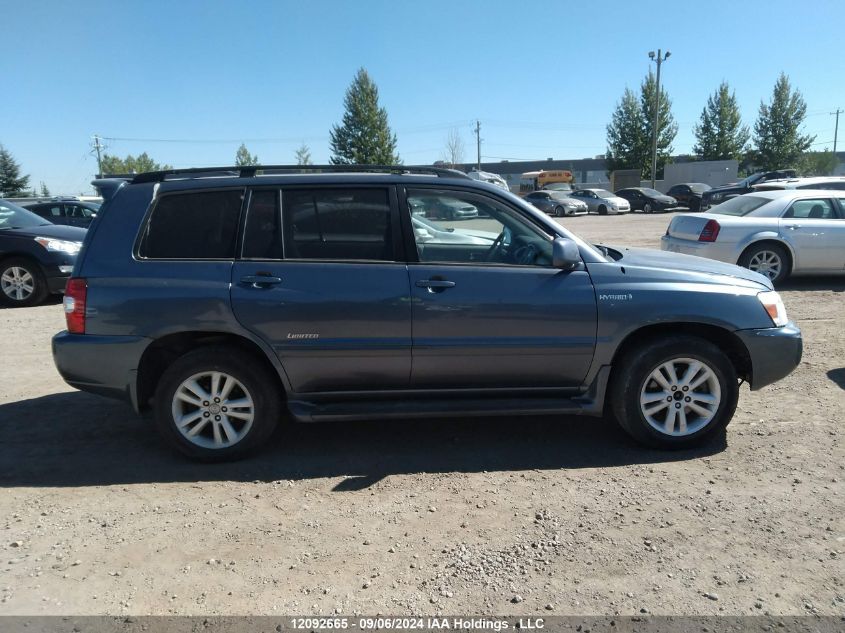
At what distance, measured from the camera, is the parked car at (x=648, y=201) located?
35.8 meters

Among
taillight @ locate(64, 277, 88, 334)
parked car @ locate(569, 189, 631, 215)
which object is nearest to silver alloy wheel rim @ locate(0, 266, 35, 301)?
taillight @ locate(64, 277, 88, 334)

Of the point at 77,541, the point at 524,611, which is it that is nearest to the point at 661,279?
the point at 524,611

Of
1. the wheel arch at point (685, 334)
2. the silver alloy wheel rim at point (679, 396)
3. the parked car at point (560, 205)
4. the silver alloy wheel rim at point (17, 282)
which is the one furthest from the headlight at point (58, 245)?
the parked car at point (560, 205)

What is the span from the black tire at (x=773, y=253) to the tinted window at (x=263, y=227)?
7917 mm

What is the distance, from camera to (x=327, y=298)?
394 cm

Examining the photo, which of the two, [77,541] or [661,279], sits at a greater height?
[661,279]

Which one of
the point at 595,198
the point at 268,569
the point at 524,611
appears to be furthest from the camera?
the point at 595,198

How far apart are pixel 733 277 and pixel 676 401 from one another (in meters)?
0.94

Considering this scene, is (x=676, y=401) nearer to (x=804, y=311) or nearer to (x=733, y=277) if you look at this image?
(x=733, y=277)

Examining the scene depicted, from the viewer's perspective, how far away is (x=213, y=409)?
4078 mm

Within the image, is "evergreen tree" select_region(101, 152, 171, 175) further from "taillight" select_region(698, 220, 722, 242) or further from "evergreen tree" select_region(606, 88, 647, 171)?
"taillight" select_region(698, 220, 722, 242)

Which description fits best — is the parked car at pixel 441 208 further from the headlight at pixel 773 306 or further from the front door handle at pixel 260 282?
the headlight at pixel 773 306

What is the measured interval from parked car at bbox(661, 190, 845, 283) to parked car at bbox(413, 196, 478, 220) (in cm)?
648

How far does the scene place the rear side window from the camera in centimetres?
408
